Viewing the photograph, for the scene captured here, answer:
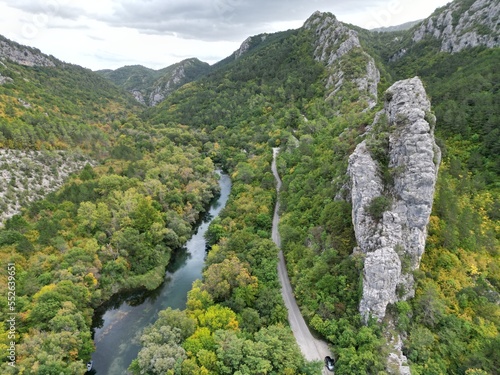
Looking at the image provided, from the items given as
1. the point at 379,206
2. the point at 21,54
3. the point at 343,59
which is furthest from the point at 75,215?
the point at 21,54

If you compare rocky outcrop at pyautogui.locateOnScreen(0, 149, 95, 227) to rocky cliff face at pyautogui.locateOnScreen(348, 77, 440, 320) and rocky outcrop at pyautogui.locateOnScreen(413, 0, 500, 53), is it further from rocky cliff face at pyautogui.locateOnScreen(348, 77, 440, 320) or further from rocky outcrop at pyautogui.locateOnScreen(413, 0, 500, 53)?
rocky outcrop at pyautogui.locateOnScreen(413, 0, 500, 53)

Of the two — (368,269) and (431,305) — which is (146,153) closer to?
(368,269)

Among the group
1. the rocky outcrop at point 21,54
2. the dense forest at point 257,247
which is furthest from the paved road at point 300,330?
the rocky outcrop at point 21,54

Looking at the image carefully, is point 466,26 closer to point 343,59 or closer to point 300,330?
point 343,59

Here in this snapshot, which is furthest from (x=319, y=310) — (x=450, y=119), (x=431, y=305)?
(x=450, y=119)

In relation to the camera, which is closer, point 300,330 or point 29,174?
point 300,330
